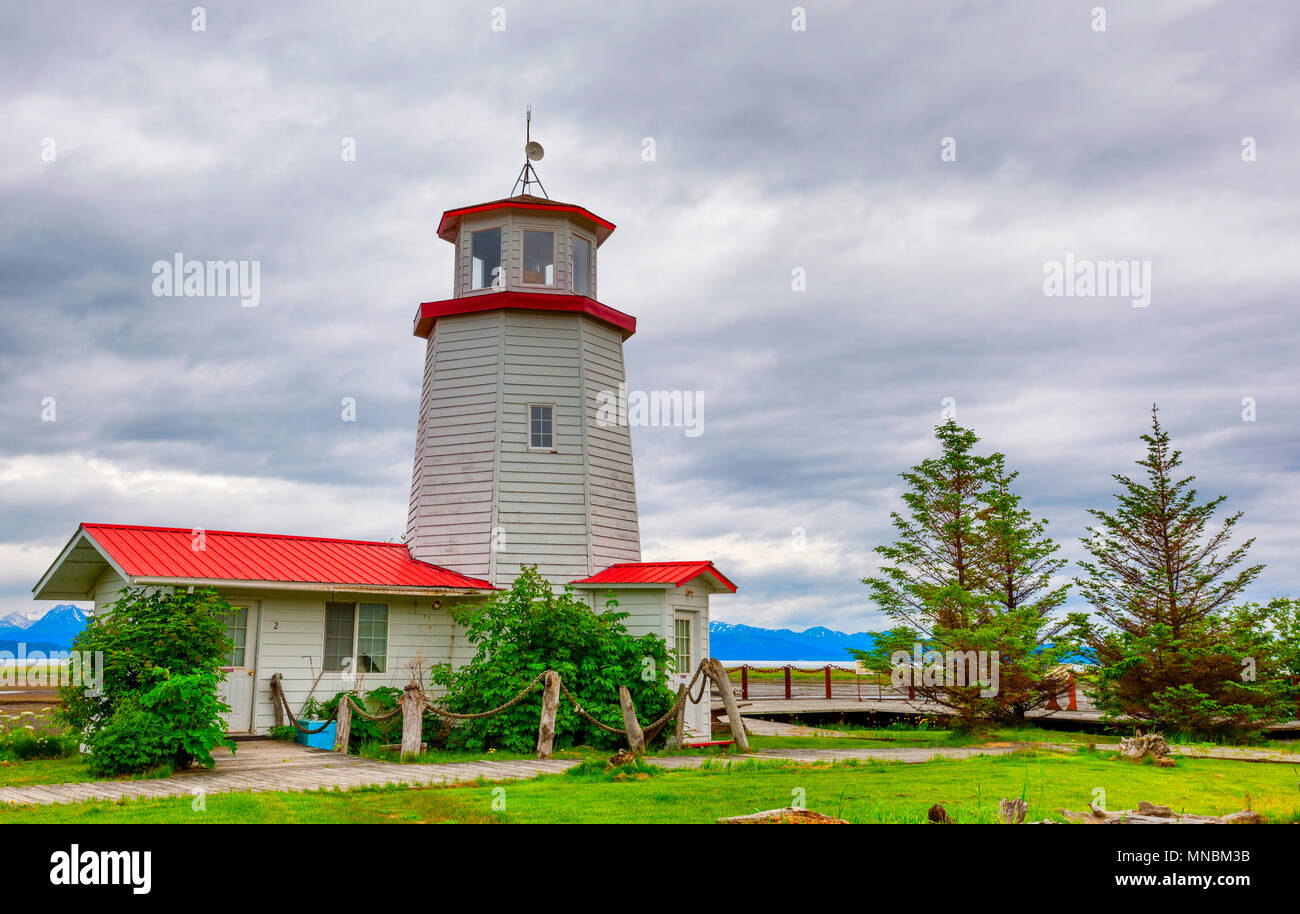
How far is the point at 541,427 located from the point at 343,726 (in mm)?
7056

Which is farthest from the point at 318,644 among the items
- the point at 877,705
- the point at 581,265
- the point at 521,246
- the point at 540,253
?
the point at 877,705

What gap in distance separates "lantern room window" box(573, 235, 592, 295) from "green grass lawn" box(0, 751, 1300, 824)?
1102cm

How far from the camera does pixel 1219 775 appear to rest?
12500mm

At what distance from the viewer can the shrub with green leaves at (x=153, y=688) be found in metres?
12.1

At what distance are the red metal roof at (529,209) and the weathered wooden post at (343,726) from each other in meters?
10.2

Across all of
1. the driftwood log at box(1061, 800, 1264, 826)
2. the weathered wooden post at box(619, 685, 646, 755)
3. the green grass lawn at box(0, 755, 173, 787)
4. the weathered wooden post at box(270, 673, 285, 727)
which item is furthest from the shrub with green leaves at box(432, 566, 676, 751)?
the driftwood log at box(1061, 800, 1264, 826)

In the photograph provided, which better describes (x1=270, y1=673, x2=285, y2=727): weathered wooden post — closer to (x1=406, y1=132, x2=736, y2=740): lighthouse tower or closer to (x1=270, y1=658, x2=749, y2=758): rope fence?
(x1=270, y1=658, x2=749, y2=758): rope fence

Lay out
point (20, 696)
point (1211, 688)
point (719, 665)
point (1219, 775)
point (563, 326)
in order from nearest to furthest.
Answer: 1. point (1219, 775)
2. point (719, 665)
3. point (1211, 688)
4. point (563, 326)
5. point (20, 696)

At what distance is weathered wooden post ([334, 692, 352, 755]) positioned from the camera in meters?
14.8
